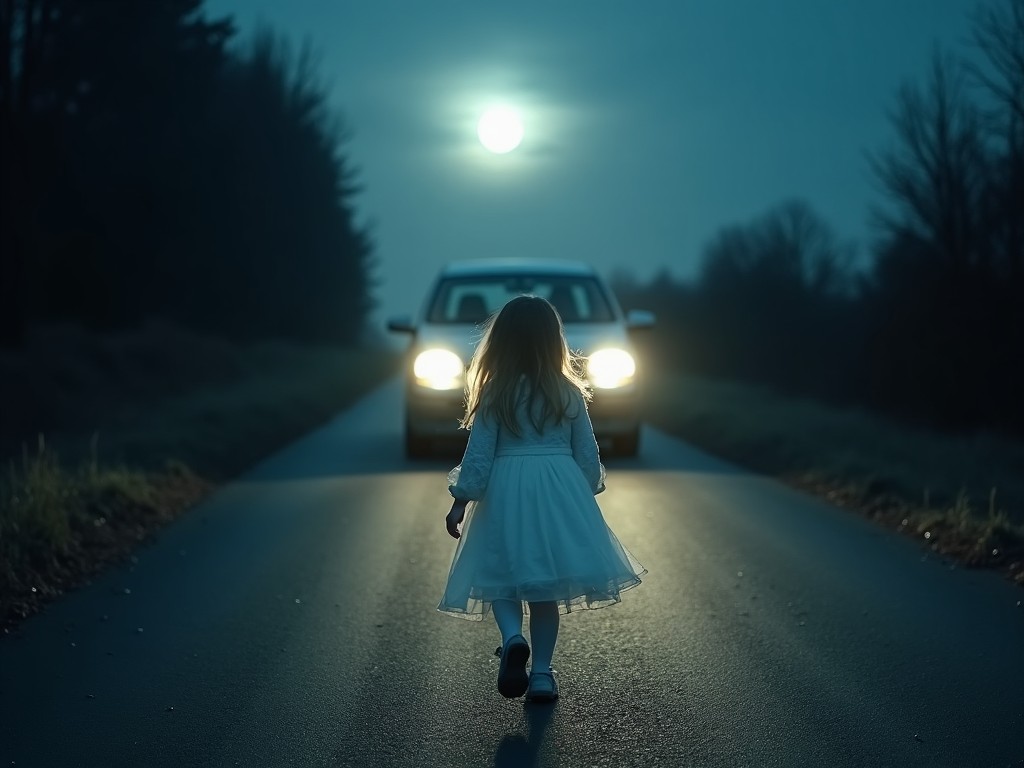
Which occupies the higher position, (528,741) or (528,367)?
(528,367)

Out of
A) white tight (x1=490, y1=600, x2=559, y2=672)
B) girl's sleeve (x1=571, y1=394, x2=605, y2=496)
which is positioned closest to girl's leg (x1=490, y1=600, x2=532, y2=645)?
white tight (x1=490, y1=600, x2=559, y2=672)

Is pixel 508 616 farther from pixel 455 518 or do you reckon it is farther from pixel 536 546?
pixel 455 518

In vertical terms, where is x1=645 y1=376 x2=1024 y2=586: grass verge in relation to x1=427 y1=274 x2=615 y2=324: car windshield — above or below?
below

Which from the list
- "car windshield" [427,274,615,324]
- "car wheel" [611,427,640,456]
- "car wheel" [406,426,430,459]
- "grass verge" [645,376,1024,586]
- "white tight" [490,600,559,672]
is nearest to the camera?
"white tight" [490,600,559,672]

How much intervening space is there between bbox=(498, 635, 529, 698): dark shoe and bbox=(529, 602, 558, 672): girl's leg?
238mm

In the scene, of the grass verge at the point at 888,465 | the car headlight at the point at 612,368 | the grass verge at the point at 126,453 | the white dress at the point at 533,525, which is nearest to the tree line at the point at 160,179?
the grass verge at the point at 126,453

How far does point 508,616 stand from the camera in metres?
5.69

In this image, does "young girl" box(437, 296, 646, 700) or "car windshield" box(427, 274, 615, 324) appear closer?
"young girl" box(437, 296, 646, 700)

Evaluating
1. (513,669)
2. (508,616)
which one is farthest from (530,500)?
(513,669)

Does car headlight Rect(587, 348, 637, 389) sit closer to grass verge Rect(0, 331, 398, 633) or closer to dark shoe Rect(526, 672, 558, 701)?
grass verge Rect(0, 331, 398, 633)

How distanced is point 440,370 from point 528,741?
30.4 ft

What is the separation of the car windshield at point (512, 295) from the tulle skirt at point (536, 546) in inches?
373

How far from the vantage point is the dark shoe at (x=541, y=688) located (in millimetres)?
5715

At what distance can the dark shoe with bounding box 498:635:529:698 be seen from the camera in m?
5.50
